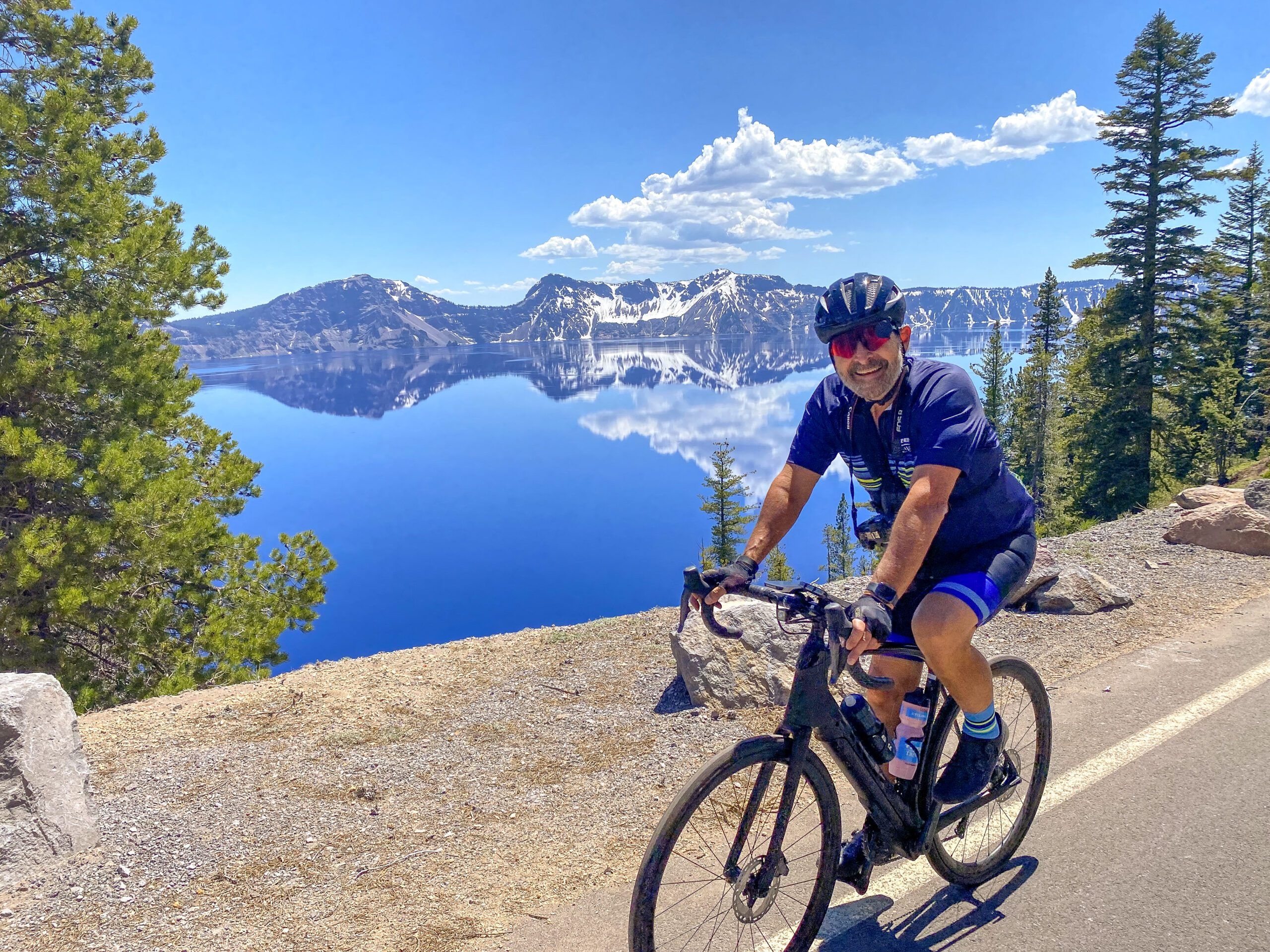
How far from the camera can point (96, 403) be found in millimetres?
13883

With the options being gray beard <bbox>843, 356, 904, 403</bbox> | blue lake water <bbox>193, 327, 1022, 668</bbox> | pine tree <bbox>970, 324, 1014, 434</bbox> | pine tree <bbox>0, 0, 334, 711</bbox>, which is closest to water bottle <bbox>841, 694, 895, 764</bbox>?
gray beard <bbox>843, 356, 904, 403</bbox>

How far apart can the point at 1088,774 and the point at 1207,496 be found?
9.10 metres

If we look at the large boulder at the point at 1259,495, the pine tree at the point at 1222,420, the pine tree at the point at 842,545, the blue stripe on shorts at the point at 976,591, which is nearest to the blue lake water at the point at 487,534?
the pine tree at the point at 842,545

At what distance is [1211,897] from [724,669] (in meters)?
3.33

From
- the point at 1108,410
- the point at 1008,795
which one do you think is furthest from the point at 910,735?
the point at 1108,410

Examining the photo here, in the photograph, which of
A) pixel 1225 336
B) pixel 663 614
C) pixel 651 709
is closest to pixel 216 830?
pixel 651 709

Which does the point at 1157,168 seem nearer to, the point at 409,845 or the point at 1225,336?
the point at 1225,336

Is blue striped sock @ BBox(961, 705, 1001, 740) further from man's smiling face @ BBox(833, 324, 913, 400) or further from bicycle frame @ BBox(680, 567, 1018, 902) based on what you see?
man's smiling face @ BBox(833, 324, 913, 400)

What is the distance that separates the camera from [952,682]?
317cm

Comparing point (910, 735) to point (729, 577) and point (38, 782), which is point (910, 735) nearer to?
point (729, 577)

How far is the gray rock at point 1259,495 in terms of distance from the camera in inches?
404

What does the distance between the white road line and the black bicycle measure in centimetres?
25

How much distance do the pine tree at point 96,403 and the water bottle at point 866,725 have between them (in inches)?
517

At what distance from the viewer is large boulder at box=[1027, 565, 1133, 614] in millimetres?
7852
